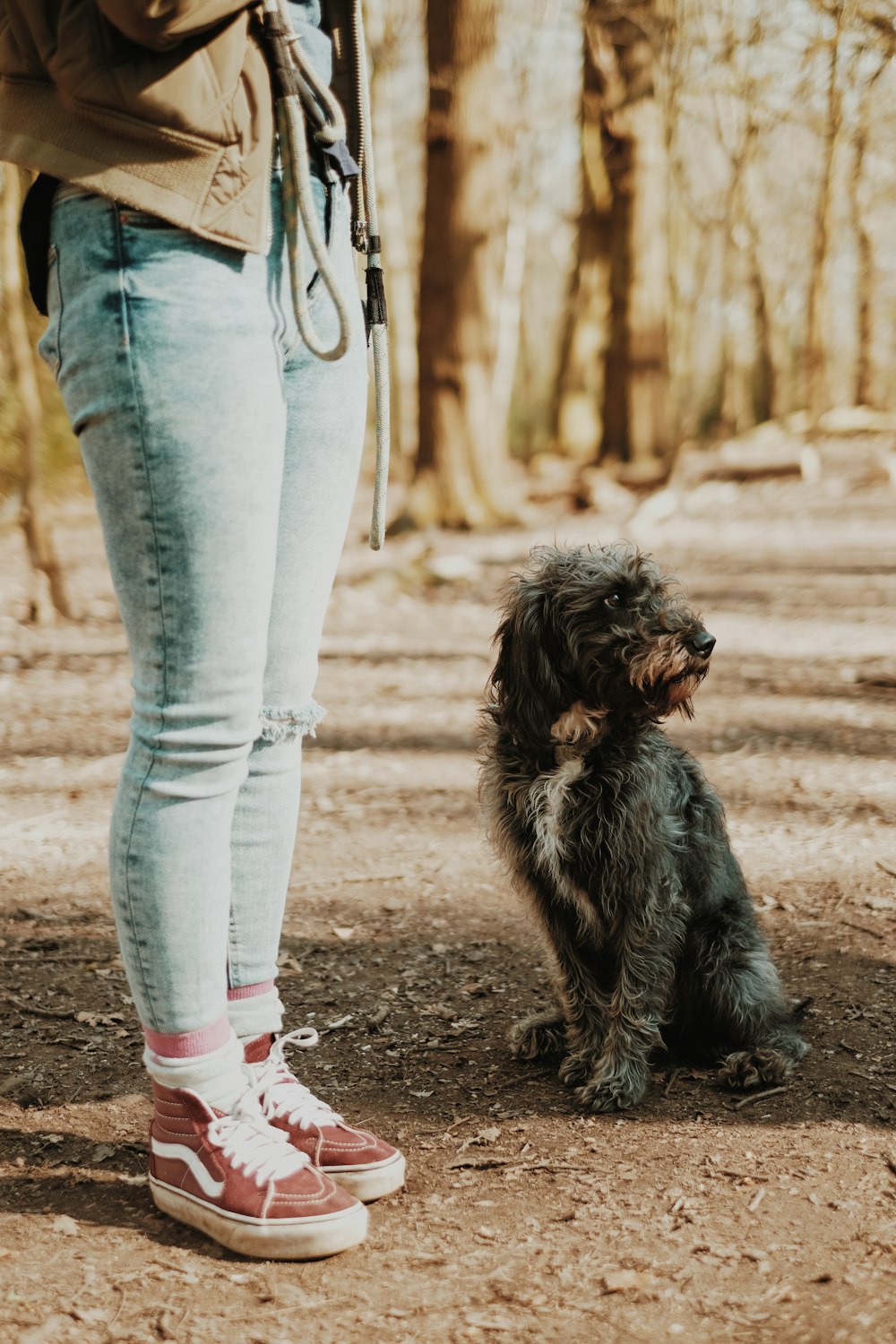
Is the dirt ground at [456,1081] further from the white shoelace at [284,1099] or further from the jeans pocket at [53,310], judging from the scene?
the jeans pocket at [53,310]

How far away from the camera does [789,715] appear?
6703mm

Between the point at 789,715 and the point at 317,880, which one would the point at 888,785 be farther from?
the point at 317,880

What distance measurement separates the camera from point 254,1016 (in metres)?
2.61

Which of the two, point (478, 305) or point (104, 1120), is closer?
point (104, 1120)

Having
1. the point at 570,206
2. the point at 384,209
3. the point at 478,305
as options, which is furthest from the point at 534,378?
the point at 478,305

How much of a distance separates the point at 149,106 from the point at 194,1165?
1.83 metres

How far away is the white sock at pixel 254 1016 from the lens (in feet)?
8.48

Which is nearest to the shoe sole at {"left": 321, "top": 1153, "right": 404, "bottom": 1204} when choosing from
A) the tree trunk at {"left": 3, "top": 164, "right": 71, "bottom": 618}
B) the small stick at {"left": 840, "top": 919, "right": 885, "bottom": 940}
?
the small stick at {"left": 840, "top": 919, "right": 885, "bottom": 940}

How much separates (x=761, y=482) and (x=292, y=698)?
50.5ft

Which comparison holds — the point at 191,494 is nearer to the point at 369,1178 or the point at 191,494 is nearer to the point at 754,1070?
the point at 369,1178

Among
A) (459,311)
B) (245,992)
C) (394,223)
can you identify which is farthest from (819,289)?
(245,992)

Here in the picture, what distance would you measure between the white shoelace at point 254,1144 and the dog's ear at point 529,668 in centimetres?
118

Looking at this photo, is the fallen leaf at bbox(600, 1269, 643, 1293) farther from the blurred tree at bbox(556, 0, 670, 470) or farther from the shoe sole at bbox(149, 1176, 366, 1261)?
the blurred tree at bbox(556, 0, 670, 470)

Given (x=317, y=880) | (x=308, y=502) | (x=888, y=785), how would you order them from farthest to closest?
(x=888, y=785) < (x=317, y=880) < (x=308, y=502)
